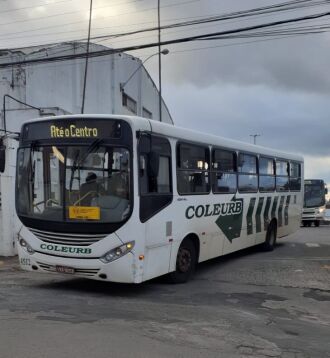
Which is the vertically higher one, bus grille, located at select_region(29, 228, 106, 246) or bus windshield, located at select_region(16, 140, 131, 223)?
bus windshield, located at select_region(16, 140, 131, 223)

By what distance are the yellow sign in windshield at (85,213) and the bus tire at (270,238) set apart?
817cm

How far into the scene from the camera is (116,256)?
8.62 metres

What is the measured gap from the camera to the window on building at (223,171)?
1166cm

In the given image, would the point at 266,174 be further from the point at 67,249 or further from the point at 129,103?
the point at 129,103

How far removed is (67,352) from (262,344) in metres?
2.28

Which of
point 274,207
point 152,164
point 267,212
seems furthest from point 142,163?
point 274,207

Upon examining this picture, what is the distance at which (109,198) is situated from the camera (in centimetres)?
874

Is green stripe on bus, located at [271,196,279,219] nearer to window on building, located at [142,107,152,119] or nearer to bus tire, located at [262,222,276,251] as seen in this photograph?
bus tire, located at [262,222,276,251]

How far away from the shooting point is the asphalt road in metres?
5.93

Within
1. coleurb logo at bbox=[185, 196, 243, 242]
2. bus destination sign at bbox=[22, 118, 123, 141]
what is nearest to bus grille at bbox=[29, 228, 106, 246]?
bus destination sign at bbox=[22, 118, 123, 141]

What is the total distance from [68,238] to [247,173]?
6185 millimetres

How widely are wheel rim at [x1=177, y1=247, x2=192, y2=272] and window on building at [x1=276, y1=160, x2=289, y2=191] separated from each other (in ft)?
21.2

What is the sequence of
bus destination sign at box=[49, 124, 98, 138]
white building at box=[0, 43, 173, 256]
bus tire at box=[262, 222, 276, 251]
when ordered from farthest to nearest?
bus tire at box=[262, 222, 276, 251]
white building at box=[0, 43, 173, 256]
bus destination sign at box=[49, 124, 98, 138]

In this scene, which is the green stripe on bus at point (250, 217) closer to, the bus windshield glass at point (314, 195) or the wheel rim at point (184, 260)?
the wheel rim at point (184, 260)
